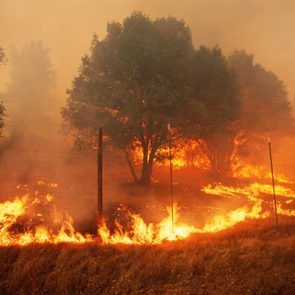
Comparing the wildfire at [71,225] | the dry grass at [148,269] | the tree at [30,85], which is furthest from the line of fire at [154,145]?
the tree at [30,85]

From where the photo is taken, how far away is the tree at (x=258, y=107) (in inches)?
1288

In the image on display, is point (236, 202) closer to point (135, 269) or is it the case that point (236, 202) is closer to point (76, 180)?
point (76, 180)

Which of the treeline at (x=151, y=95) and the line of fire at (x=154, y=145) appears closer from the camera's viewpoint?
the line of fire at (x=154, y=145)

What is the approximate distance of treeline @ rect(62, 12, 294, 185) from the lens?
77.0 feet

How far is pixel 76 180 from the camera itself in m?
24.8

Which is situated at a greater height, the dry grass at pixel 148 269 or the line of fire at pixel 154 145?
the line of fire at pixel 154 145

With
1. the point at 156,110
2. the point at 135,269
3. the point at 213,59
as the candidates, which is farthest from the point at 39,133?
the point at 135,269

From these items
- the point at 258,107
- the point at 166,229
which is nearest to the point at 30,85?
the point at 258,107

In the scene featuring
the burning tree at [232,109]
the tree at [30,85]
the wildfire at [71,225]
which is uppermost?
the tree at [30,85]

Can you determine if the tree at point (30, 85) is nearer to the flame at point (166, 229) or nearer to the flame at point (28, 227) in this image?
the flame at point (28, 227)

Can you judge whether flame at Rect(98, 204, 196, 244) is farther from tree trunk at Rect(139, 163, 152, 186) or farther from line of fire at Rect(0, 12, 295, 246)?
tree trunk at Rect(139, 163, 152, 186)

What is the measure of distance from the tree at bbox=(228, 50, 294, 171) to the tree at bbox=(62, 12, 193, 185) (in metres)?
11.2

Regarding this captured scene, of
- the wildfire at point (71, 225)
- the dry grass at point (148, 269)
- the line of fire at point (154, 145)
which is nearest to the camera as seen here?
the dry grass at point (148, 269)

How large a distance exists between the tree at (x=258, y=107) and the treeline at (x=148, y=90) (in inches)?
213
